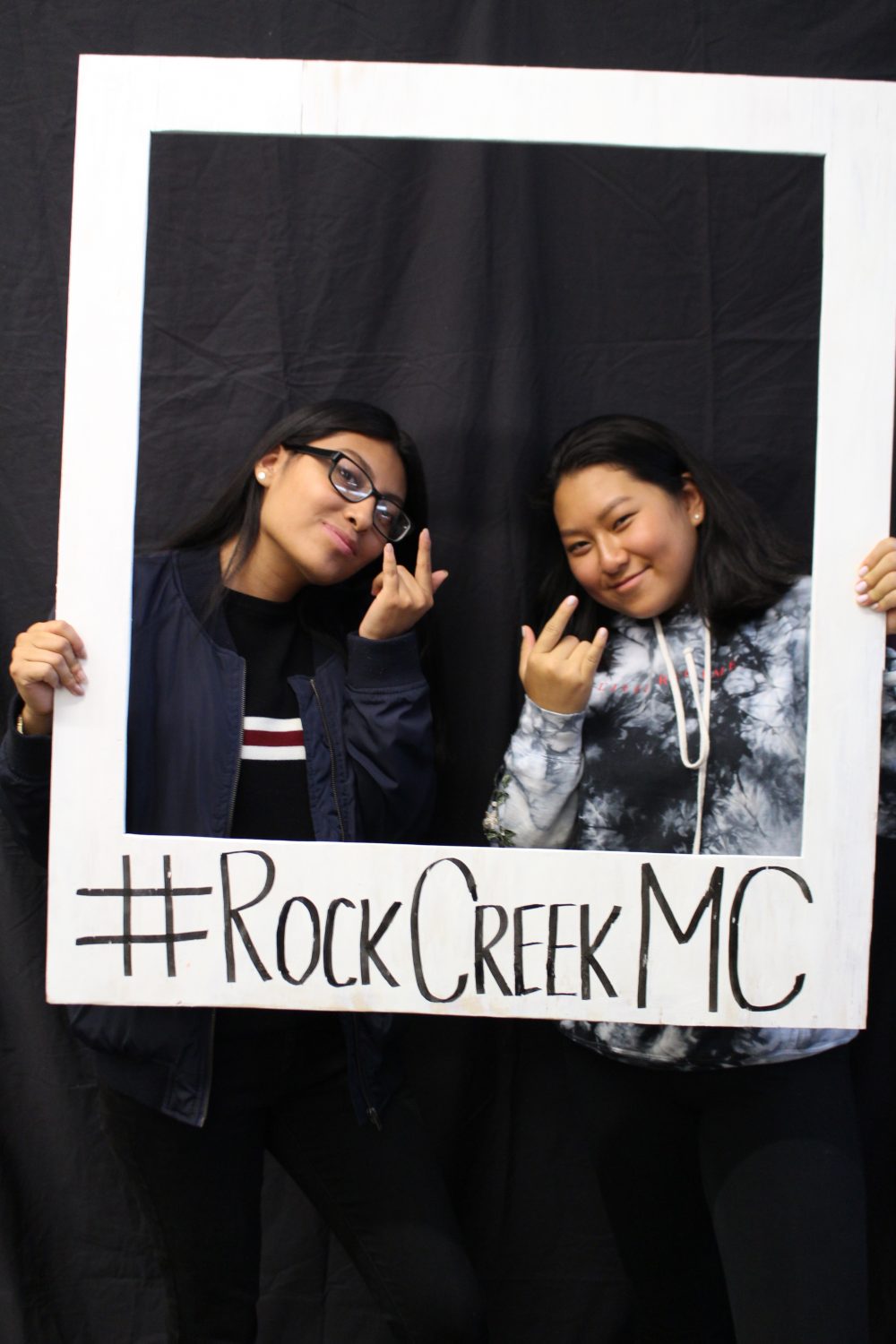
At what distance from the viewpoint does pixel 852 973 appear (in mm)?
980

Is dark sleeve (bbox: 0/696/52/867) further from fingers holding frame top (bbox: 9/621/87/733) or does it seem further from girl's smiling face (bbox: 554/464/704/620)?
girl's smiling face (bbox: 554/464/704/620)

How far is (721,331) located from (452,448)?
14.5 inches

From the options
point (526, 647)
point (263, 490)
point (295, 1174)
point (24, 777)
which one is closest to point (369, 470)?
point (263, 490)

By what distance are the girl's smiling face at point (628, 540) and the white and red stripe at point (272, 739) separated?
0.35 metres

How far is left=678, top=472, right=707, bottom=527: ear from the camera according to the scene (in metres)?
1.19

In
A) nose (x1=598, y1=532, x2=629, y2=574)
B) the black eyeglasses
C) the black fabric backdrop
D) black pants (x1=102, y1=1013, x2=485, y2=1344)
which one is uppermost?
the black fabric backdrop

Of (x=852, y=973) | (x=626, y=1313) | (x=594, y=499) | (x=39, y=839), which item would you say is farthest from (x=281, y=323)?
(x=626, y=1313)

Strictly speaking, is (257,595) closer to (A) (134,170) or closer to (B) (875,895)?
(A) (134,170)

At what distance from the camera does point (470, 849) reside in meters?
0.98

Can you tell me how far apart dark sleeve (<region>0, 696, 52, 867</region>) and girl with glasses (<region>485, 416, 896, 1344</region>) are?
18.6 inches

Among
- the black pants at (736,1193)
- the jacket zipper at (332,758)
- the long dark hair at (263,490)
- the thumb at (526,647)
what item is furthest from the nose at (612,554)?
the black pants at (736,1193)

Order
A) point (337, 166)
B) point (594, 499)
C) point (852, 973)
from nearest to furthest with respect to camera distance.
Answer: point (852, 973) < point (594, 499) < point (337, 166)

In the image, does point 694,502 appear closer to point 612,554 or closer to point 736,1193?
point 612,554

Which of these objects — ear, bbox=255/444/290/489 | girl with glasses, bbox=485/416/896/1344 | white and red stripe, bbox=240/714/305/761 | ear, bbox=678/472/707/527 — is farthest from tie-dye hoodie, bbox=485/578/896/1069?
ear, bbox=255/444/290/489
